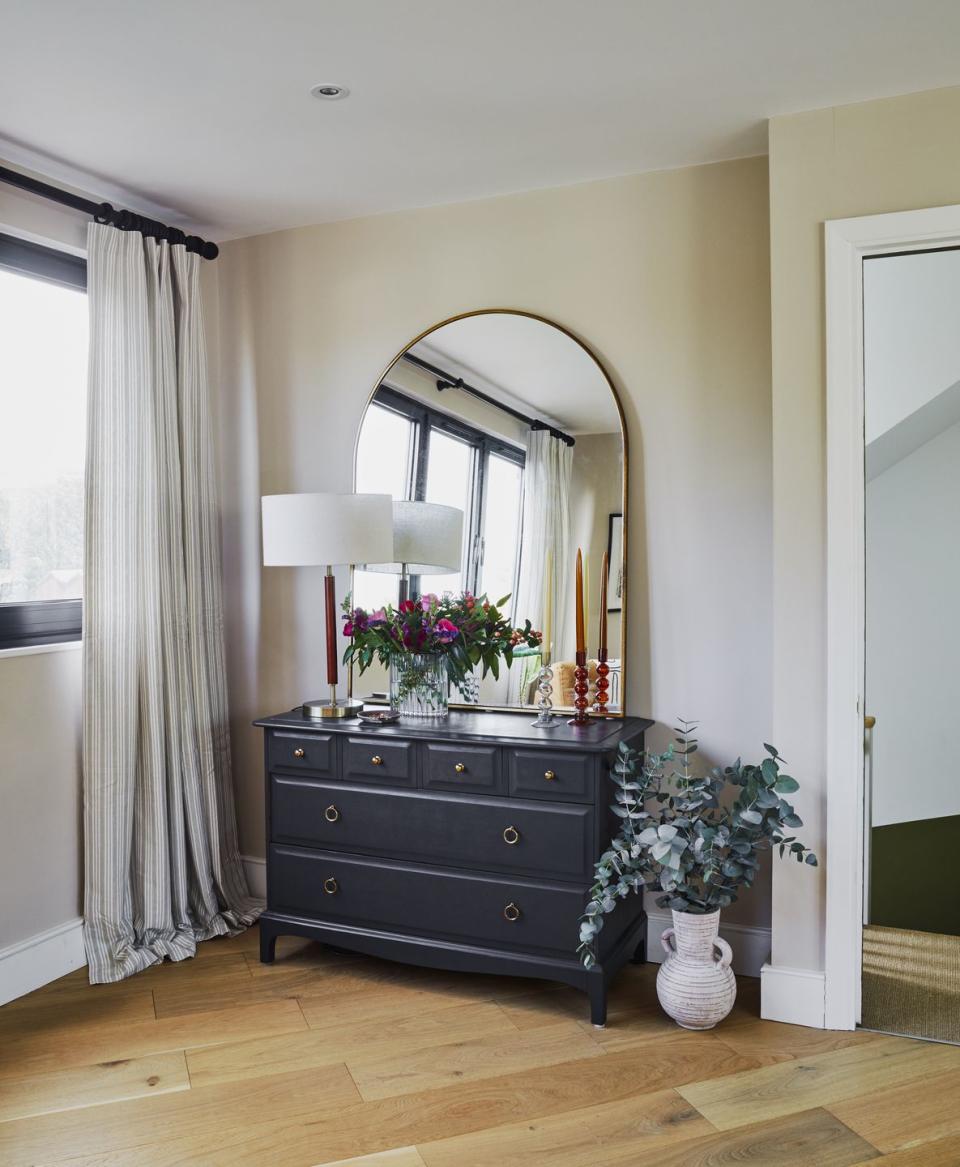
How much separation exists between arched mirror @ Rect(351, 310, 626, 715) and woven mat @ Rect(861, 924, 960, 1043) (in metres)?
1.12

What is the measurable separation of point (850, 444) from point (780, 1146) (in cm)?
175

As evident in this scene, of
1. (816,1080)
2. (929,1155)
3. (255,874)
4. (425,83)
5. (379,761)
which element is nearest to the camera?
(929,1155)

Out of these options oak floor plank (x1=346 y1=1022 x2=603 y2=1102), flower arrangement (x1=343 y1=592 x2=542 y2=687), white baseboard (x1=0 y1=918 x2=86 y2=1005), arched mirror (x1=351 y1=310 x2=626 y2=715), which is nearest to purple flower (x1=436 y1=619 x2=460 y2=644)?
flower arrangement (x1=343 y1=592 x2=542 y2=687)

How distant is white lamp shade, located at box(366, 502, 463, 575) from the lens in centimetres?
340

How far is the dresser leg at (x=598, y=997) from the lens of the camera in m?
2.77

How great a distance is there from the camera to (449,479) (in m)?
3.41

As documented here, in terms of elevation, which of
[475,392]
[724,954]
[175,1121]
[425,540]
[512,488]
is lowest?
[175,1121]

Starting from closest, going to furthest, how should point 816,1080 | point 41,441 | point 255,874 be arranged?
1. point 816,1080
2. point 41,441
3. point 255,874

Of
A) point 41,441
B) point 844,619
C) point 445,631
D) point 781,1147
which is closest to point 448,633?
point 445,631

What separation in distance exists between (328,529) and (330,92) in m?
1.24

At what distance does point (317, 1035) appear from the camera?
2.75m

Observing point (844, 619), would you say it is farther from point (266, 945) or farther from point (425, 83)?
point (266, 945)

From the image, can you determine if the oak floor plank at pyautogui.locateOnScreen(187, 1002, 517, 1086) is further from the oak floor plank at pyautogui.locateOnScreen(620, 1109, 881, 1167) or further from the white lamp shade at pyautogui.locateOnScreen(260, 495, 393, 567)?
the white lamp shade at pyautogui.locateOnScreen(260, 495, 393, 567)

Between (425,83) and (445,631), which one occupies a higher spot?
(425,83)
